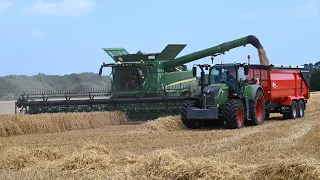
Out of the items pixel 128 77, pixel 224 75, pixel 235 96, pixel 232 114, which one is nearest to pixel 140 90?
pixel 128 77

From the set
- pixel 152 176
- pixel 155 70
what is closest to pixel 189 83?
pixel 155 70

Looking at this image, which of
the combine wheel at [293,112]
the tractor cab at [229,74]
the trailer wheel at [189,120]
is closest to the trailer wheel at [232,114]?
the tractor cab at [229,74]

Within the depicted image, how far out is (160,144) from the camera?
12.3 metres

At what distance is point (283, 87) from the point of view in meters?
20.5

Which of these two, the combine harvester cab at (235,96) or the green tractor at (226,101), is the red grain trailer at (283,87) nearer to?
the combine harvester cab at (235,96)

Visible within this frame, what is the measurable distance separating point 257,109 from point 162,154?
34.1 ft

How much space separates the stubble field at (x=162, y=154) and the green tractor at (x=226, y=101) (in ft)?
3.00

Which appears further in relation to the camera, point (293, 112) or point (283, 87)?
point (293, 112)

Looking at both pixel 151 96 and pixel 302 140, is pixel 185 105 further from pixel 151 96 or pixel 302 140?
Result: pixel 302 140

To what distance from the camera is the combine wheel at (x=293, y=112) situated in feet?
67.2

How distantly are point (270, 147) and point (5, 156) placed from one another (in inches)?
191

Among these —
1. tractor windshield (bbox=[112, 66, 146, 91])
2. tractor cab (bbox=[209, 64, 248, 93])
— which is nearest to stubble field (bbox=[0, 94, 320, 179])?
tractor cab (bbox=[209, 64, 248, 93])

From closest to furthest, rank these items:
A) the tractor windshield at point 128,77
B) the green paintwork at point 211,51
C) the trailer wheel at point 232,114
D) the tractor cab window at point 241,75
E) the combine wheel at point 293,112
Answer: the trailer wheel at point 232,114
the tractor cab window at point 241,75
the combine wheel at point 293,112
the tractor windshield at point 128,77
the green paintwork at point 211,51

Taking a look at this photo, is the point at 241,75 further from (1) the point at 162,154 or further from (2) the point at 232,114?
(1) the point at 162,154
